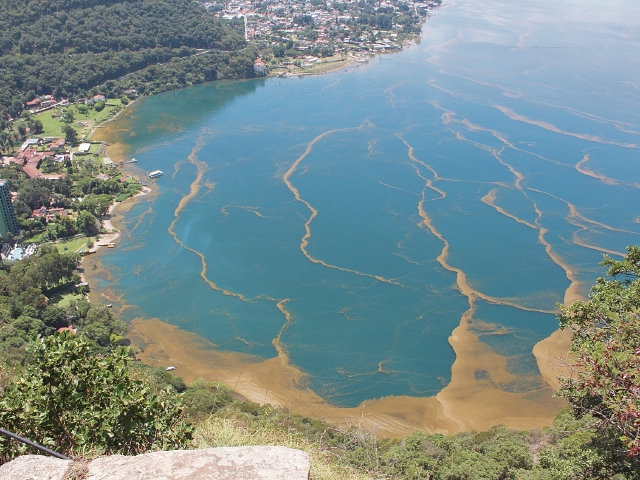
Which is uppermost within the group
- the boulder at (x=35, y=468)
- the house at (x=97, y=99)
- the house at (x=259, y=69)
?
the boulder at (x=35, y=468)

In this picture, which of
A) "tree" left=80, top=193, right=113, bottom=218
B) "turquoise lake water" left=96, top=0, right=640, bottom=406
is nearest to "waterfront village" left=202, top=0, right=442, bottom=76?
"turquoise lake water" left=96, top=0, right=640, bottom=406

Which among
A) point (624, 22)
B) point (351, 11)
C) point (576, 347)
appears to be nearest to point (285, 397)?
point (576, 347)

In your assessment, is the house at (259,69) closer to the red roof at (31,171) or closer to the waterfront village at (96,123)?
the waterfront village at (96,123)

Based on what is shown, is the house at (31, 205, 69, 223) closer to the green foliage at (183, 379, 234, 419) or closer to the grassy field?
the grassy field

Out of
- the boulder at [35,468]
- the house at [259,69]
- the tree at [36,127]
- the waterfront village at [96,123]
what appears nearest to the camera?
the boulder at [35,468]

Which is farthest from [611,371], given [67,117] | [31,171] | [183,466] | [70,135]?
[67,117]

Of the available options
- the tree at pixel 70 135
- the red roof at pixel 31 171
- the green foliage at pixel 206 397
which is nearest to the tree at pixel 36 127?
the tree at pixel 70 135
